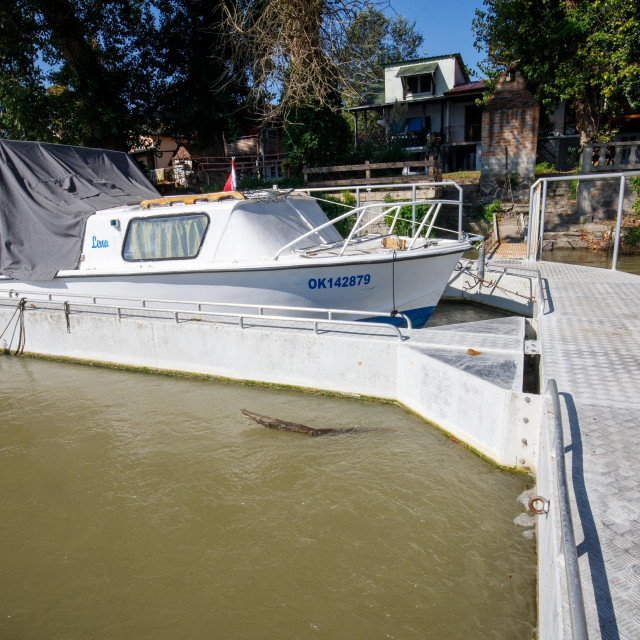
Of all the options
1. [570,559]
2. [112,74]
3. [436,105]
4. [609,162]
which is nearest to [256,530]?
[570,559]

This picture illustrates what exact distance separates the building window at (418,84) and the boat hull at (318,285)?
90.2 ft

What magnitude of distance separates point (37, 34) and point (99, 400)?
18.9m

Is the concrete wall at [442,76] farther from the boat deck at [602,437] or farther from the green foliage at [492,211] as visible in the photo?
the boat deck at [602,437]

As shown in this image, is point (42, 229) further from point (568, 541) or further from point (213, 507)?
point (568, 541)

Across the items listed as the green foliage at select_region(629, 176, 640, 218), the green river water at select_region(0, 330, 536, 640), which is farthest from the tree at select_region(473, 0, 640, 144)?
the green river water at select_region(0, 330, 536, 640)

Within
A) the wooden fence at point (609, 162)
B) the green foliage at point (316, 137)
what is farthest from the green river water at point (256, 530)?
the wooden fence at point (609, 162)

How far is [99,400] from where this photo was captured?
7254 mm

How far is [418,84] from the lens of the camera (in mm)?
32062

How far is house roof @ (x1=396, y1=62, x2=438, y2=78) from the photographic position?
101 feet

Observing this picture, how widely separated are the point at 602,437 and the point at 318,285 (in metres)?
4.70

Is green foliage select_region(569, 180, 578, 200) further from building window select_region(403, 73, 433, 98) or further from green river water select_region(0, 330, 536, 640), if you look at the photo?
building window select_region(403, 73, 433, 98)

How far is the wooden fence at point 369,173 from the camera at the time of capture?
16.9 m

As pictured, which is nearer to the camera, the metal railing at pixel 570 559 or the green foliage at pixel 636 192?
the metal railing at pixel 570 559

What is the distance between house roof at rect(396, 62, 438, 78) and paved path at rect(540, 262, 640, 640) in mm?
27100
